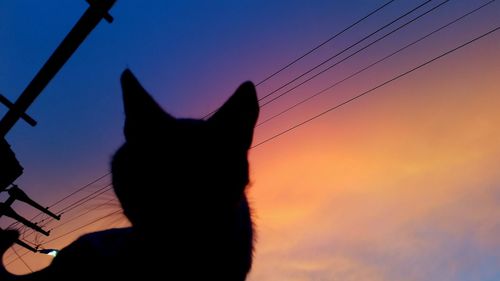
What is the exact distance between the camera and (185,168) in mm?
1237

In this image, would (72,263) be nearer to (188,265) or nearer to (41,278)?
(41,278)

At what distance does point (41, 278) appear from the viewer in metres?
2.05

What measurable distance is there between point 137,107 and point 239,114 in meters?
0.49

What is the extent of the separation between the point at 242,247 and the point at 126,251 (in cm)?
61

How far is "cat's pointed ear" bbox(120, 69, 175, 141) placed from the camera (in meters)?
1.39

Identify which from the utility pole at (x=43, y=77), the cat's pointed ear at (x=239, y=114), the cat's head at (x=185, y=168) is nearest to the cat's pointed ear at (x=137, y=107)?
the cat's head at (x=185, y=168)

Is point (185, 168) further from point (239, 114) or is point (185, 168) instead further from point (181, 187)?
point (239, 114)

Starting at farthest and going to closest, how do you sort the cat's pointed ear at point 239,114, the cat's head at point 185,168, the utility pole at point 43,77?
the utility pole at point 43,77, the cat's pointed ear at point 239,114, the cat's head at point 185,168

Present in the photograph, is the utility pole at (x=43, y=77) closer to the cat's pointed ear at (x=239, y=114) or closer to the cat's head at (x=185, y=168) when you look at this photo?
the cat's head at (x=185, y=168)

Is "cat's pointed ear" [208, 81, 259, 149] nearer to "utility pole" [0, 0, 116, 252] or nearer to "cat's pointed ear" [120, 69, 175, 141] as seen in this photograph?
"cat's pointed ear" [120, 69, 175, 141]

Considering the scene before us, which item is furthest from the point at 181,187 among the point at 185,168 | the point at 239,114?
the point at 239,114

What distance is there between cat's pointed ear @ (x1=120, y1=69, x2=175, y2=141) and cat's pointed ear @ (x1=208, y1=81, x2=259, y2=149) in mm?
292

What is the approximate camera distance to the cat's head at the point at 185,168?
1.20m

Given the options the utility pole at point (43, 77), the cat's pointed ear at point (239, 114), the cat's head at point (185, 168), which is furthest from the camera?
the utility pole at point (43, 77)
